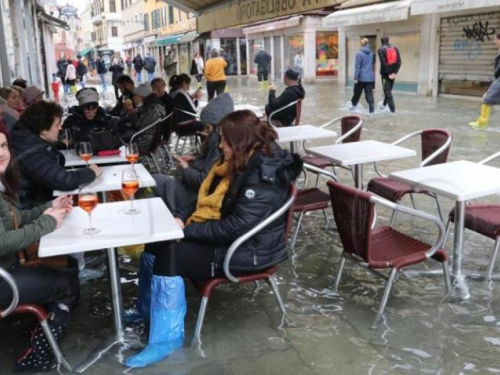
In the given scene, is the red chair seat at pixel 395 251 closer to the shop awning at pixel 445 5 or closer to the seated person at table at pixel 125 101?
the seated person at table at pixel 125 101

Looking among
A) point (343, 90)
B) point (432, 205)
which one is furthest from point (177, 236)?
point (343, 90)

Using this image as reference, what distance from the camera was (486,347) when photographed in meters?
2.87

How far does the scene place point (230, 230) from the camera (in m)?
2.82

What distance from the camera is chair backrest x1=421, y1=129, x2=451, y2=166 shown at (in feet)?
15.0

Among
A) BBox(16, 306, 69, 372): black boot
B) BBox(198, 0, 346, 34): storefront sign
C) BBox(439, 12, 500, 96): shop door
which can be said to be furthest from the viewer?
BBox(439, 12, 500, 96): shop door

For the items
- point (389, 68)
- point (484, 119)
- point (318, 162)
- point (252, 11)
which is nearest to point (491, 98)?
point (484, 119)

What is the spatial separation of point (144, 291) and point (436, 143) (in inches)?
112

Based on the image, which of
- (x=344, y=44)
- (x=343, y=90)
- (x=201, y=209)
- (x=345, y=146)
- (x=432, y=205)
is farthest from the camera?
(x=344, y=44)

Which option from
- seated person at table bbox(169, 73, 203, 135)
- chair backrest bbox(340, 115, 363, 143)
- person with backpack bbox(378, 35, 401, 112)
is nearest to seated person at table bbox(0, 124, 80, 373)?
chair backrest bbox(340, 115, 363, 143)

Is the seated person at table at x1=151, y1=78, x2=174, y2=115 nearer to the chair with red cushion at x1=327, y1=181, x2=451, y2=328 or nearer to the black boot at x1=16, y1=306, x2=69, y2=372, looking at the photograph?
the chair with red cushion at x1=327, y1=181, x2=451, y2=328

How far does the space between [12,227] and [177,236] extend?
89cm

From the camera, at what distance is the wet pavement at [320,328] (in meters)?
2.74

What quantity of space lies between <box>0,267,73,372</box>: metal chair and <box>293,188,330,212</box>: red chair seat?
1948mm

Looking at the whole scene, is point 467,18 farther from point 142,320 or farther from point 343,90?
point 142,320
